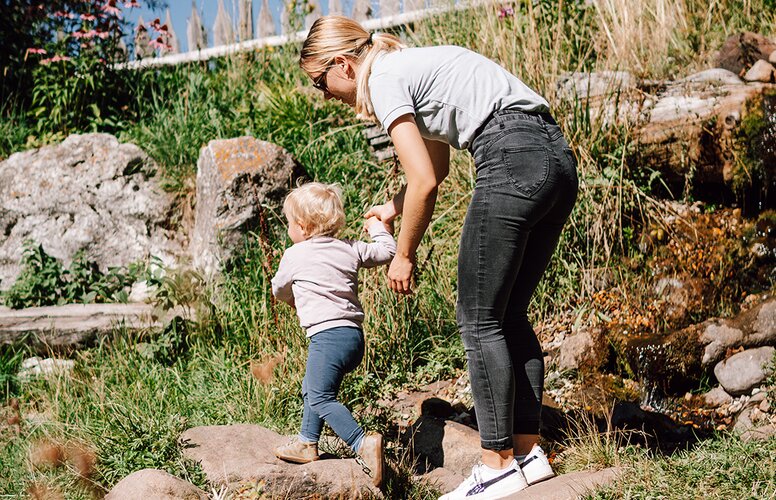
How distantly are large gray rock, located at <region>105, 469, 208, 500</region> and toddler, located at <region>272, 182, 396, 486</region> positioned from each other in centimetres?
45

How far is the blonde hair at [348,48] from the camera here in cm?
279

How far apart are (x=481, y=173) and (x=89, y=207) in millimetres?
4533

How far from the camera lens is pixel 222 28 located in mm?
9586

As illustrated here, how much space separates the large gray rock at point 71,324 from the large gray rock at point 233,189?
1.76 ft

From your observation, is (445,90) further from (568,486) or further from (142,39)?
(142,39)

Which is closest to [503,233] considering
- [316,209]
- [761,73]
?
[316,209]

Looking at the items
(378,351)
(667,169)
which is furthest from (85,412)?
(667,169)

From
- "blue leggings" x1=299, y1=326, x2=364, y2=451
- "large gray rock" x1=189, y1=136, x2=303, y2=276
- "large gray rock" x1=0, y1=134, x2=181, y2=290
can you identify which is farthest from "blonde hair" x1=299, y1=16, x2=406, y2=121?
"large gray rock" x1=0, y1=134, x2=181, y2=290

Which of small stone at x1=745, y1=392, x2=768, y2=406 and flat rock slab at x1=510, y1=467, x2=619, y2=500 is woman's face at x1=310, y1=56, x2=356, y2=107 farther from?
small stone at x1=745, y1=392, x2=768, y2=406

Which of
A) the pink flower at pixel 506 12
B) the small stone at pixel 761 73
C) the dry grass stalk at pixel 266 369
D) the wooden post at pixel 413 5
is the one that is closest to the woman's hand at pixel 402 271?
the dry grass stalk at pixel 266 369

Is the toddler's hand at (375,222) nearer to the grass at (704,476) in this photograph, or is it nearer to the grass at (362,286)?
the grass at (362,286)

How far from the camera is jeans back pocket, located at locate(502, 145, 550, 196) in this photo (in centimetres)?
261

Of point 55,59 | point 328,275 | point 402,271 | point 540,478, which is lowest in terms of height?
point 540,478

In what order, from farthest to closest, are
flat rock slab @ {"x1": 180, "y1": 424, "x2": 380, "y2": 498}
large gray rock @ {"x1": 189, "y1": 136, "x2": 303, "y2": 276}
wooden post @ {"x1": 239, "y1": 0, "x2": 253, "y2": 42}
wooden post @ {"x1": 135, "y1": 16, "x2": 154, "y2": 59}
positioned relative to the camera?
wooden post @ {"x1": 239, "y1": 0, "x2": 253, "y2": 42} < wooden post @ {"x1": 135, "y1": 16, "x2": 154, "y2": 59} < large gray rock @ {"x1": 189, "y1": 136, "x2": 303, "y2": 276} < flat rock slab @ {"x1": 180, "y1": 424, "x2": 380, "y2": 498}
